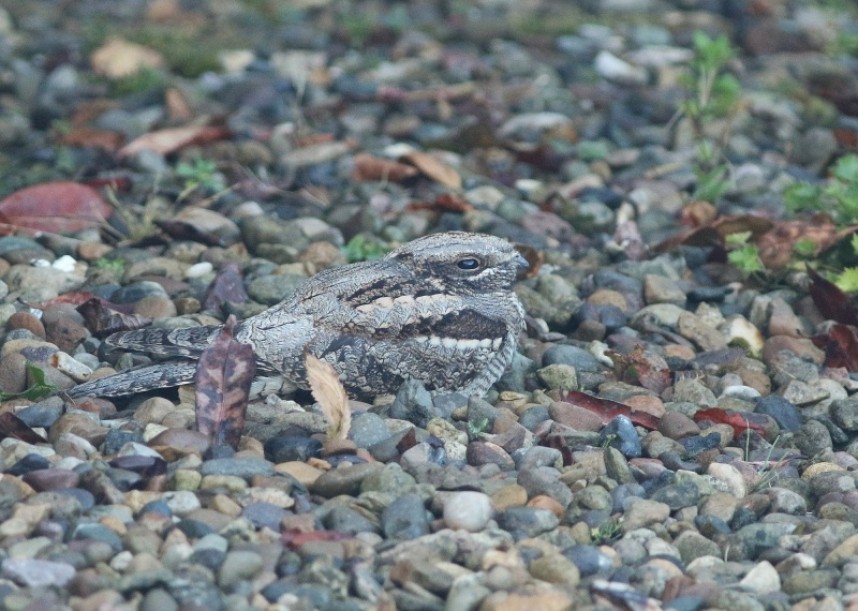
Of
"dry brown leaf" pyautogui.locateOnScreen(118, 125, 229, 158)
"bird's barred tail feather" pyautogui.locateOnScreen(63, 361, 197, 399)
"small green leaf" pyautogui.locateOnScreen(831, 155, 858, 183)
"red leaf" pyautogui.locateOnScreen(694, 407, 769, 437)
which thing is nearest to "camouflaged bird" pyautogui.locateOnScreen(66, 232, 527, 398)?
"bird's barred tail feather" pyautogui.locateOnScreen(63, 361, 197, 399)

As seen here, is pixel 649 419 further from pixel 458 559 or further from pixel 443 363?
pixel 458 559

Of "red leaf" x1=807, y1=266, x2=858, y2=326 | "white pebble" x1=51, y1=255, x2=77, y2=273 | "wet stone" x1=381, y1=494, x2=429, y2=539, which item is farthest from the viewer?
"white pebble" x1=51, y1=255, x2=77, y2=273

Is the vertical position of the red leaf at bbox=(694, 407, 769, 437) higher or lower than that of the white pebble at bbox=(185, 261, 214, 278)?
higher

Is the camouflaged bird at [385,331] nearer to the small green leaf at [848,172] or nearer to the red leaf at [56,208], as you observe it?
the red leaf at [56,208]

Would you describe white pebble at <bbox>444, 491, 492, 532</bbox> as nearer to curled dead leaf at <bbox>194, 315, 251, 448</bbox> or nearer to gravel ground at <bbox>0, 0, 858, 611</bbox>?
gravel ground at <bbox>0, 0, 858, 611</bbox>

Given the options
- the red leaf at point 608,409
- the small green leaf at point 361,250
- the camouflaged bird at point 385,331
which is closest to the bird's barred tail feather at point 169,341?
the camouflaged bird at point 385,331

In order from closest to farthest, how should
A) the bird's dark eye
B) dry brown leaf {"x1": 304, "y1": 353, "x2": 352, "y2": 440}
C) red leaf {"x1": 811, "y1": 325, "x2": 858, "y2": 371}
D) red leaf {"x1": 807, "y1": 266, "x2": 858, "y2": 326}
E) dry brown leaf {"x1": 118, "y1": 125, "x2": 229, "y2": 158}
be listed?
dry brown leaf {"x1": 304, "y1": 353, "x2": 352, "y2": 440} → the bird's dark eye → red leaf {"x1": 811, "y1": 325, "x2": 858, "y2": 371} → red leaf {"x1": 807, "y1": 266, "x2": 858, "y2": 326} → dry brown leaf {"x1": 118, "y1": 125, "x2": 229, "y2": 158}

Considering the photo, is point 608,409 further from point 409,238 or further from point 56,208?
point 56,208
